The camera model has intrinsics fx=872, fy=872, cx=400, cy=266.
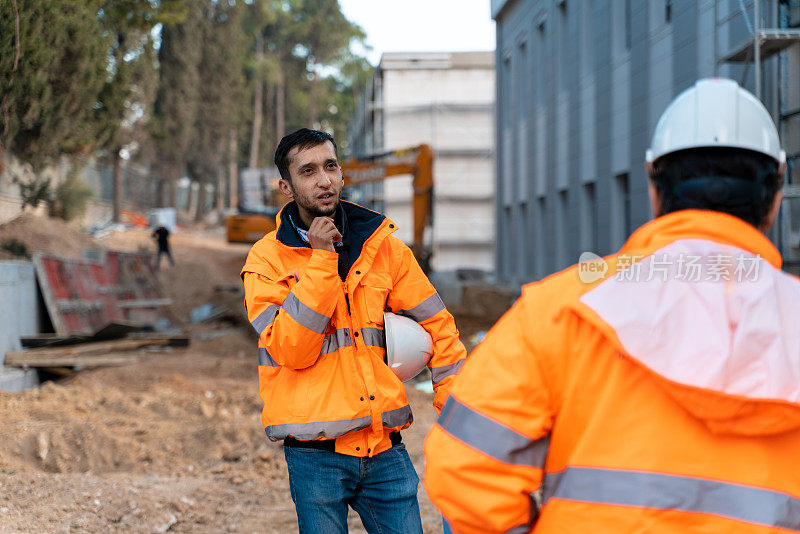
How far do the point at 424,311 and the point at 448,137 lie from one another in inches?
1537

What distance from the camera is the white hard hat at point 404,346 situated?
3.13m

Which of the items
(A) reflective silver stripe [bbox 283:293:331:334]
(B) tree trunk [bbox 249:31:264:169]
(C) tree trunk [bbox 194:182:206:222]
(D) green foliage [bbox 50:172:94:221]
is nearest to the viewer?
(A) reflective silver stripe [bbox 283:293:331:334]

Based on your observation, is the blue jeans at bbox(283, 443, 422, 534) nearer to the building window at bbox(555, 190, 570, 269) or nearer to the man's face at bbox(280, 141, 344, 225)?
the man's face at bbox(280, 141, 344, 225)

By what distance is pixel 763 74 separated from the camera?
35.1 feet

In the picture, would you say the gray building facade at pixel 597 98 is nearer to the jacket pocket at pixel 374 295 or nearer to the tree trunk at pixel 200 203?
the jacket pocket at pixel 374 295

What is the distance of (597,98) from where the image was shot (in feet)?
58.3

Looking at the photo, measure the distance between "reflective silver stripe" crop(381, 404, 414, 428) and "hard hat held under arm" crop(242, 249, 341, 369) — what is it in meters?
0.35

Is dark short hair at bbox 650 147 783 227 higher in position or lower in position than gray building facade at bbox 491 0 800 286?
lower

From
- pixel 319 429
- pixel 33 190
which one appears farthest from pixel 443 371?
pixel 33 190

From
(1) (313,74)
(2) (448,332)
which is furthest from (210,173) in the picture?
(2) (448,332)

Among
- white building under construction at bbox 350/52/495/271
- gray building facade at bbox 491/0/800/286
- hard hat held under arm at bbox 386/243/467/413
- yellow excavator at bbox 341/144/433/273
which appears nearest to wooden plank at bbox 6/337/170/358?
yellow excavator at bbox 341/144/433/273

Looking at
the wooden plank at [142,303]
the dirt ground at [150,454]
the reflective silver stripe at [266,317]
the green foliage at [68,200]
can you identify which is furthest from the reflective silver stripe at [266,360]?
the green foliage at [68,200]

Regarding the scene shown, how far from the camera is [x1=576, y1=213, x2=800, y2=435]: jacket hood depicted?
146cm

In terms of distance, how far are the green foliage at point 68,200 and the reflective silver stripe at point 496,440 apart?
64.3ft
